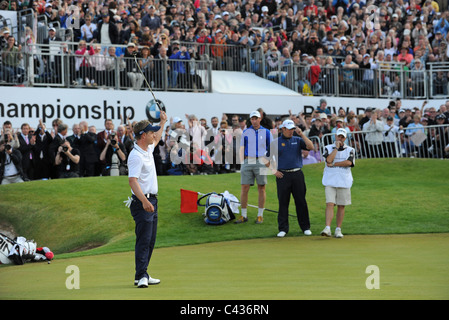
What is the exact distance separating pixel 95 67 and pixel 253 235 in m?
11.1

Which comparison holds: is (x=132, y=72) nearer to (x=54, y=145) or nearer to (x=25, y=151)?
(x=54, y=145)

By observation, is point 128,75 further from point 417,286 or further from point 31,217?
point 417,286

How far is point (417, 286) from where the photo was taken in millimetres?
9203

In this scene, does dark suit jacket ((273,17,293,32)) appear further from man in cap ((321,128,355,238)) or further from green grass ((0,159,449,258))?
man in cap ((321,128,355,238))

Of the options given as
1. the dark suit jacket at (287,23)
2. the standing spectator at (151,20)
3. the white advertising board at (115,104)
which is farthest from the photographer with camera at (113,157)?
the dark suit jacket at (287,23)

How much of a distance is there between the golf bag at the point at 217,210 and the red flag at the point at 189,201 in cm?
47

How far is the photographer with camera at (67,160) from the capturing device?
69.1ft

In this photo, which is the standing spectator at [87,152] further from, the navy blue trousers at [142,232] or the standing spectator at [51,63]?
the navy blue trousers at [142,232]

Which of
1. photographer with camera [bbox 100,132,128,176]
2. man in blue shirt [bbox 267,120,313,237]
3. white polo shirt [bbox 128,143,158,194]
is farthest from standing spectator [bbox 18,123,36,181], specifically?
white polo shirt [bbox 128,143,158,194]

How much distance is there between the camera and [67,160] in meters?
21.5

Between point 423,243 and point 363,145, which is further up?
point 363,145
